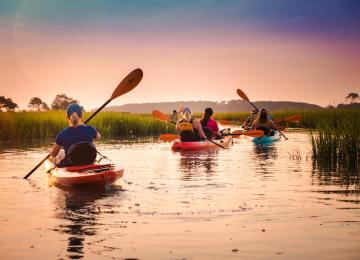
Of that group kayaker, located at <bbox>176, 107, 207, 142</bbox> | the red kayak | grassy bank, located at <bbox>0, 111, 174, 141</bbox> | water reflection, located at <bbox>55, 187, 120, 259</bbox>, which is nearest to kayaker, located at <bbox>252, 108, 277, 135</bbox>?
kayaker, located at <bbox>176, 107, 207, 142</bbox>

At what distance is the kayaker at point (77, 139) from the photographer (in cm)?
1105

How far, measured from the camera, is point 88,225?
7.95 m

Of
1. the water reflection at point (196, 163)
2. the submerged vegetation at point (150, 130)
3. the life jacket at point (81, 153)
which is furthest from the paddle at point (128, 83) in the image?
the submerged vegetation at point (150, 130)

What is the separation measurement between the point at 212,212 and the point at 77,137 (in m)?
3.32

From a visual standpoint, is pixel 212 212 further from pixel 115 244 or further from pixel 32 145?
pixel 32 145

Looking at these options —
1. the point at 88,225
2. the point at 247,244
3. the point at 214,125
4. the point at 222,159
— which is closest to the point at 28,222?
the point at 88,225

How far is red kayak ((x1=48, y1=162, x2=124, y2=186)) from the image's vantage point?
11016 millimetres

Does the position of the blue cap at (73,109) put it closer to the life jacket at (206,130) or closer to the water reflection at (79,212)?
the water reflection at (79,212)

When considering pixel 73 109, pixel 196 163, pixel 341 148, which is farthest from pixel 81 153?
pixel 341 148

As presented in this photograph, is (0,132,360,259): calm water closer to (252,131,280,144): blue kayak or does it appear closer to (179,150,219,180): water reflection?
(179,150,219,180): water reflection

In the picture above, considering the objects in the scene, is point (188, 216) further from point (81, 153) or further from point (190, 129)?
point (190, 129)

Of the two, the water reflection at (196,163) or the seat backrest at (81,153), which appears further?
the water reflection at (196,163)

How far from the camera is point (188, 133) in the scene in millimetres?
20094

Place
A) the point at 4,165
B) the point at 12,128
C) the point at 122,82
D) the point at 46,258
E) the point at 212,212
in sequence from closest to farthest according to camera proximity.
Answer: the point at 46,258 < the point at 212,212 < the point at 122,82 < the point at 4,165 < the point at 12,128
